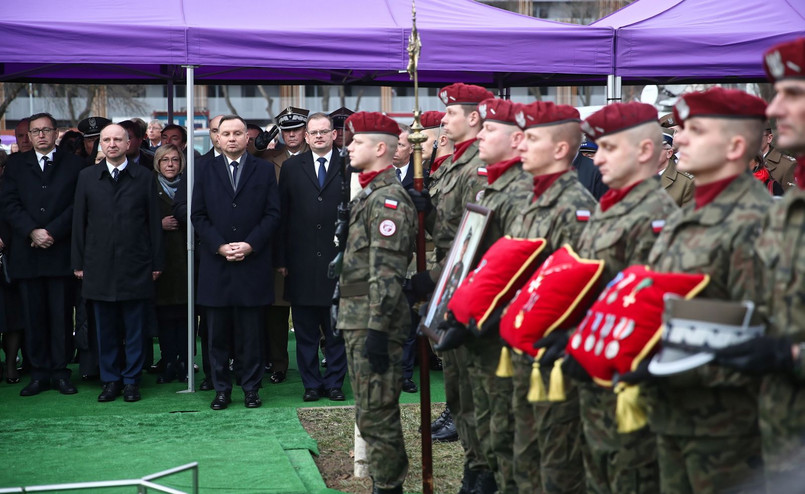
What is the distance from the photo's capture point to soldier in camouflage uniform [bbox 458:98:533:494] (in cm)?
455

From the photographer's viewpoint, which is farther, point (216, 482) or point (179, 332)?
point (179, 332)

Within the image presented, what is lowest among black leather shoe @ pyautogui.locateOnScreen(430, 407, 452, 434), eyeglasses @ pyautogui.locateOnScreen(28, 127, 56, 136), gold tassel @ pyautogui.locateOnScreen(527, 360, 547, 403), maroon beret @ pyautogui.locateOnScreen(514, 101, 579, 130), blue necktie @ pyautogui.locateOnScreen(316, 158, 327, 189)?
black leather shoe @ pyautogui.locateOnScreen(430, 407, 452, 434)

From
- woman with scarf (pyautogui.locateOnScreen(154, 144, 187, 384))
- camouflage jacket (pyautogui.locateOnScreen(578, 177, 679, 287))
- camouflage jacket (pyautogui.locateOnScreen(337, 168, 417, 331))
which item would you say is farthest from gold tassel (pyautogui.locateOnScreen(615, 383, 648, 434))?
woman with scarf (pyautogui.locateOnScreen(154, 144, 187, 384))

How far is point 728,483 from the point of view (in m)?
3.01

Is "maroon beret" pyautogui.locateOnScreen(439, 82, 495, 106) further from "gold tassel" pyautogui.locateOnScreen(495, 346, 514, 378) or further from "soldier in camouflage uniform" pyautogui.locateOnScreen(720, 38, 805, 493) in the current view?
"soldier in camouflage uniform" pyautogui.locateOnScreen(720, 38, 805, 493)

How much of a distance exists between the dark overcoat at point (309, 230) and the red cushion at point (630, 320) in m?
4.64

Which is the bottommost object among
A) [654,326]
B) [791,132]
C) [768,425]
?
[768,425]

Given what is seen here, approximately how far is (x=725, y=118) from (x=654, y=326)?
677 mm

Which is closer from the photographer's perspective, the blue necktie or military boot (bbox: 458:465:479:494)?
military boot (bbox: 458:465:479:494)

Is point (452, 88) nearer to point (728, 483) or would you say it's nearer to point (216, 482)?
point (216, 482)

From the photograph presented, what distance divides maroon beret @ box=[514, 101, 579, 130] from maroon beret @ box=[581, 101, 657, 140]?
51cm

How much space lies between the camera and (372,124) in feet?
17.6

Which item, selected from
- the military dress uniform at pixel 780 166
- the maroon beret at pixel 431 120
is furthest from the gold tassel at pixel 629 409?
the military dress uniform at pixel 780 166

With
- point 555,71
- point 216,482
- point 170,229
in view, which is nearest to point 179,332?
point 170,229
